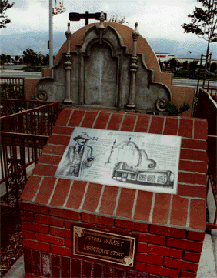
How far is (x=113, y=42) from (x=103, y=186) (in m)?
8.21

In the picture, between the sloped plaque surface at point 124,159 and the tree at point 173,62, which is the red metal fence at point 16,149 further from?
the tree at point 173,62

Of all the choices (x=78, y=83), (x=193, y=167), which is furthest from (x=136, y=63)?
(x=193, y=167)

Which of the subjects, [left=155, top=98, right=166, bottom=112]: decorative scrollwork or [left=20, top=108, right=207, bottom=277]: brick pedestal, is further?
[left=155, top=98, right=166, bottom=112]: decorative scrollwork

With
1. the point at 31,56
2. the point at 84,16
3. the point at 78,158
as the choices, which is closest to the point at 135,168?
the point at 78,158

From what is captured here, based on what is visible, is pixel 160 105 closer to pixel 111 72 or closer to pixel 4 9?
pixel 111 72

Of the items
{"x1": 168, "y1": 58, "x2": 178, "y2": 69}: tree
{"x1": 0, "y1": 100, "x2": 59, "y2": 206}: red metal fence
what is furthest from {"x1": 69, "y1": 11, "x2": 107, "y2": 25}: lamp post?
{"x1": 168, "y1": 58, "x2": 178, "y2": 69}: tree

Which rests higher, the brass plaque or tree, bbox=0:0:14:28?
tree, bbox=0:0:14:28

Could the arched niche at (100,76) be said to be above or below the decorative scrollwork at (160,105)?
above

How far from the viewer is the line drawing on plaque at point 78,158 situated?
207 cm

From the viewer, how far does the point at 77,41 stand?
32.8 feet

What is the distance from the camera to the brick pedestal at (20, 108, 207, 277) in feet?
5.98

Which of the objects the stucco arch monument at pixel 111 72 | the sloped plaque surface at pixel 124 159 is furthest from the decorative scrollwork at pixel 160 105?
the sloped plaque surface at pixel 124 159

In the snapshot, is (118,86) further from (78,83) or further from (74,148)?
(74,148)

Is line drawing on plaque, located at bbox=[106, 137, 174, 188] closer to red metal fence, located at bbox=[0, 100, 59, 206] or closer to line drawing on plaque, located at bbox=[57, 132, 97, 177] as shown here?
line drawing on plaque, located at bbox=[57, 132, 97, 177]
